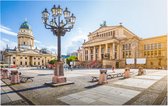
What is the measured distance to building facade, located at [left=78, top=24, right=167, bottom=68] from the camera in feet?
144

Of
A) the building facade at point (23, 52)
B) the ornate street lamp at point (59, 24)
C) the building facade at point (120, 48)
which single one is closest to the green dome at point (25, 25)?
the building facade at point (23, 52)

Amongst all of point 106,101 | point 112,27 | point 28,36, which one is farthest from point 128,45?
point 28,36

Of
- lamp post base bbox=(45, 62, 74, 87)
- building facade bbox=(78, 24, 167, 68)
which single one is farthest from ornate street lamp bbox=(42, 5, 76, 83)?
building facade bbox=(78, 24, 167, 68)

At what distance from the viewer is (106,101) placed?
19.9ft

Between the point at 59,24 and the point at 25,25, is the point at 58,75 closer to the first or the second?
the point at 59,24

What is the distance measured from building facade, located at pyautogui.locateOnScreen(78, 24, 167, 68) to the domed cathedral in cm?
5094

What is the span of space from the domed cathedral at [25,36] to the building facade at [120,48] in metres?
50.9

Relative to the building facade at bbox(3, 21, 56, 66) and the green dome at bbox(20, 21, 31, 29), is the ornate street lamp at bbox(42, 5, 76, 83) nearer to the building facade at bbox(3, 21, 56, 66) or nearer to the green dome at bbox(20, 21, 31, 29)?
the building facade at bbox(3, 21, 56, 66)

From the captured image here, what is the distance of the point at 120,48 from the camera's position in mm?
54000

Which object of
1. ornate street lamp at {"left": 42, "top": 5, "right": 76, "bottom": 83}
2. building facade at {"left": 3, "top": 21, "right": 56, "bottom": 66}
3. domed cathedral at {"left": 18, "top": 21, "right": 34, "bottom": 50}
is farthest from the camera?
domed cathedral at {"left": 18, "top": 21, "right": 34, "bottom": 50}

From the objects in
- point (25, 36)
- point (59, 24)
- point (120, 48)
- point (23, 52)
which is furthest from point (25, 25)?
point (59, 24)

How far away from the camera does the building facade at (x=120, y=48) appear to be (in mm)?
43938

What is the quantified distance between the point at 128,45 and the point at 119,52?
204 inches

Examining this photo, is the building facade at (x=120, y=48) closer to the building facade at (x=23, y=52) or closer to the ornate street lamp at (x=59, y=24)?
the ornate street lamp at (x=59, y=24)
